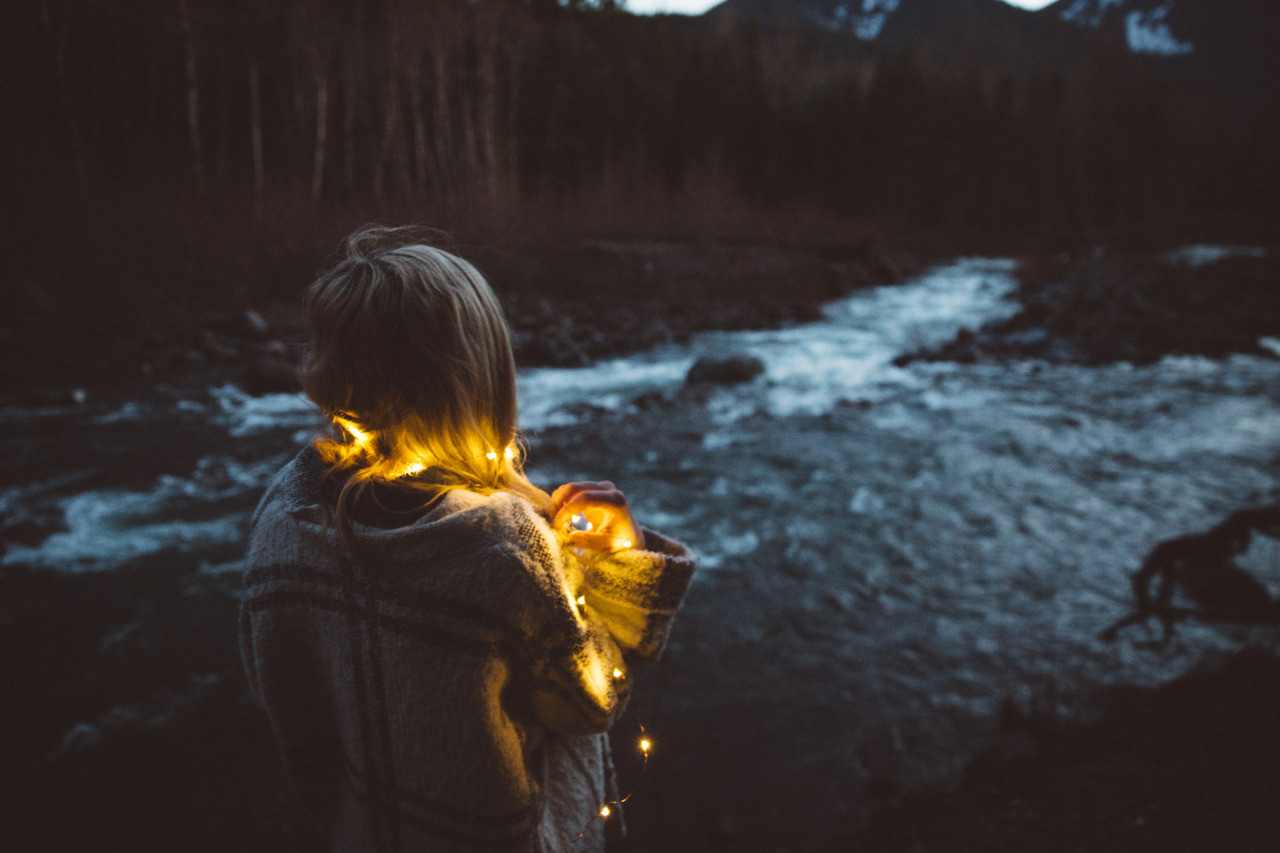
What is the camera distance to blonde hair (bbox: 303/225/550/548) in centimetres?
98

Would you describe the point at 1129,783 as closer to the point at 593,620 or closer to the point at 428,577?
the point at 593,620

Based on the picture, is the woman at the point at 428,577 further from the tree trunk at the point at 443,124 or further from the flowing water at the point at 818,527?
the tree trunk at the point at 443,124

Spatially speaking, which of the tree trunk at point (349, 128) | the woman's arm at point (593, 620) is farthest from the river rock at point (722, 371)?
the tree trunk at point (349, 128)

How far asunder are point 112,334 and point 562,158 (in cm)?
1886

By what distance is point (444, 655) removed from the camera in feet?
3.23

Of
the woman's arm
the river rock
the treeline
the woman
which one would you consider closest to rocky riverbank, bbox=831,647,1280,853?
the woman's arm

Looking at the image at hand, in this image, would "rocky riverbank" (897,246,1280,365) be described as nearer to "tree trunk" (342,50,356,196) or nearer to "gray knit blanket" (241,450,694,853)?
"gray knit blanket" (241,450,694,853)

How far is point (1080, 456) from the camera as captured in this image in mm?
6926

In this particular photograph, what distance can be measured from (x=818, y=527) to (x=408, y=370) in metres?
4.96

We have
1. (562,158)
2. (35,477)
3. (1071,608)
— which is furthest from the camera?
(562,158)

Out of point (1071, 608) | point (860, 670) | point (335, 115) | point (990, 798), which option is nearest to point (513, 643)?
point (990, 798)

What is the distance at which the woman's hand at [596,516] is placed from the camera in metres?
1.15

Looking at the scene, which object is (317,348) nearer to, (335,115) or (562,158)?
(335,115)

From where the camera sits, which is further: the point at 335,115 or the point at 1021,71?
the point at 1021,71
